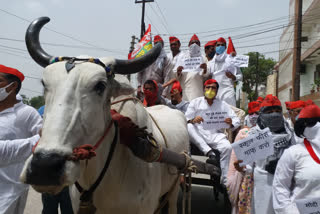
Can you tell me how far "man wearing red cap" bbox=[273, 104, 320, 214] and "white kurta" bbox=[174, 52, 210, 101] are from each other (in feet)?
11.2

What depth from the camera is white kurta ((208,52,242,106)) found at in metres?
6.39

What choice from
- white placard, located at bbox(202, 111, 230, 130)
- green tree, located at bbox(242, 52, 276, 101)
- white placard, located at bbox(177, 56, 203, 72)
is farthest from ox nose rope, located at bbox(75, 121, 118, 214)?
green tree, located at bbox(242, 52, 276, 101)

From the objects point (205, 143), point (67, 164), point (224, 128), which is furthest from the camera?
point (224, 128)

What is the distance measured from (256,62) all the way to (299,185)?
49232 millimetres

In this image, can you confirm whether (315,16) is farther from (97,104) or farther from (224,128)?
(97,104)

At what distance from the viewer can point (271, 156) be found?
3.65 metres

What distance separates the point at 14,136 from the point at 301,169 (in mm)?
2797

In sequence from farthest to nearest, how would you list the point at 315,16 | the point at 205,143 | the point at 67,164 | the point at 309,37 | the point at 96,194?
the point at 309,37
the point at 315,16
the point at 205,143
the point at 96,194
the point at 67,164

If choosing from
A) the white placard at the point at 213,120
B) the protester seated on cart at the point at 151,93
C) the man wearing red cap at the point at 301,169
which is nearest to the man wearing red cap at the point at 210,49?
the white placard at the point at 213,120

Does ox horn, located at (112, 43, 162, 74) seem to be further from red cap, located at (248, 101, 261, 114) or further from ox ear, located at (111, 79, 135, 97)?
red cap, located at (248, 101, 261, 114)

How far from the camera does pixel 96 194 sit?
8.07 ft

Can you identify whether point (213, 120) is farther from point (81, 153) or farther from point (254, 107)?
point (81, 153)

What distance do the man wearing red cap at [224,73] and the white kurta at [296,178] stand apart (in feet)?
11.0

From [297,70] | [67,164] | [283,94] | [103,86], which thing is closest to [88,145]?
[67,164]
